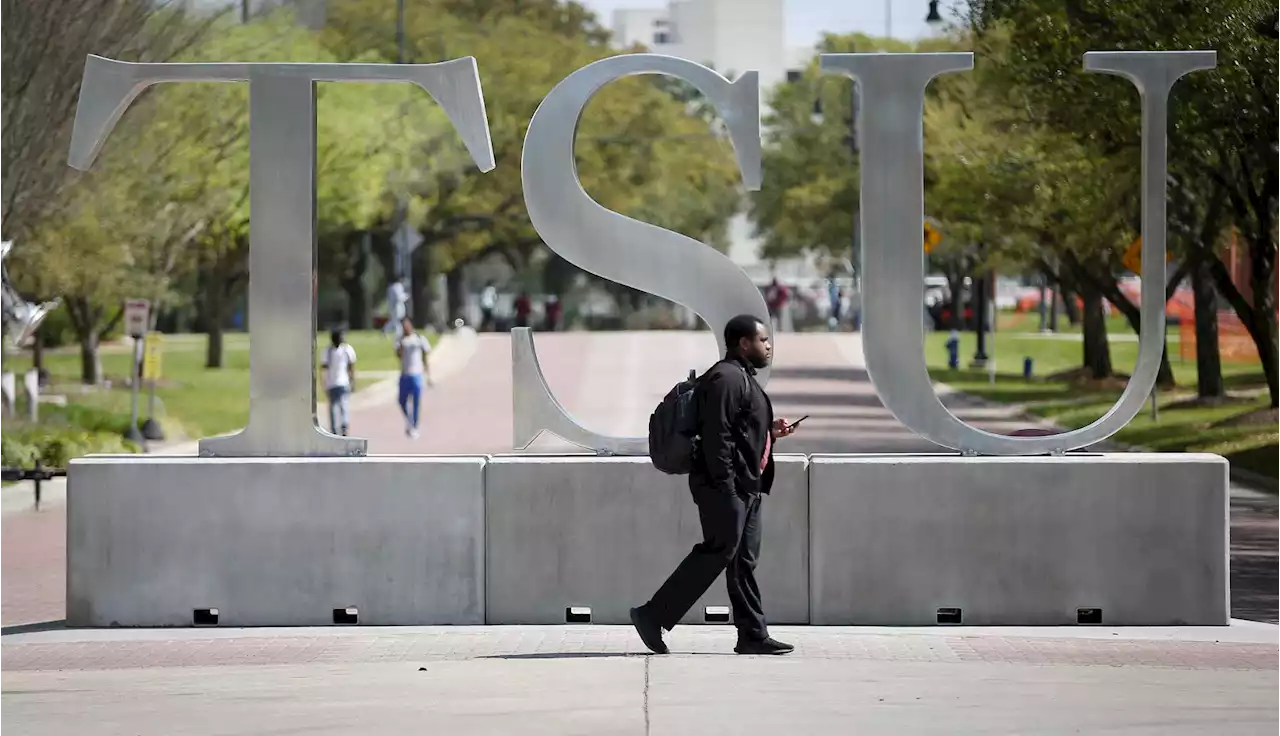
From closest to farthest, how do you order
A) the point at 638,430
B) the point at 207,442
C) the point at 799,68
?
the point at 207,442 → the point at 638,430 → the point at 799,68

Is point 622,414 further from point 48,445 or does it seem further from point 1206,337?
point 48,445

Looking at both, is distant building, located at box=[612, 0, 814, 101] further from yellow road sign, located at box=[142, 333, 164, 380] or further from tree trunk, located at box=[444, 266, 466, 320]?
yellow road sign, located at box=[142, 333, 164, 380]

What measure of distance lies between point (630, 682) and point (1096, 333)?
119 feet

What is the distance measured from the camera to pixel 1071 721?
30.0 feet

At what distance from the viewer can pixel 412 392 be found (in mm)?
30406

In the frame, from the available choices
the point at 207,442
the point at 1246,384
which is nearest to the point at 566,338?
the point at 1246,384

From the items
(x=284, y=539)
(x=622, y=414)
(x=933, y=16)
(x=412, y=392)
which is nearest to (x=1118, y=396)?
(x=933, y=16)

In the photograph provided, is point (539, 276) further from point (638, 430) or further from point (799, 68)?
point (638, 430)

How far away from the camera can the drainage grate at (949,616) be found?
1223cm

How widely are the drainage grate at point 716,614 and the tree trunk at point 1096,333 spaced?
32740 millimetres

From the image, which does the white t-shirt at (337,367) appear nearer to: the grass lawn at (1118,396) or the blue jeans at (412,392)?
the blue jeans at (412,392)

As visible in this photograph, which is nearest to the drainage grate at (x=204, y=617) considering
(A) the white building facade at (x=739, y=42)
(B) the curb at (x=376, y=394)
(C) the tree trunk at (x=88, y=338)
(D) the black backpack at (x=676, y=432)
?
(B) the curb at (x=376, y=394)

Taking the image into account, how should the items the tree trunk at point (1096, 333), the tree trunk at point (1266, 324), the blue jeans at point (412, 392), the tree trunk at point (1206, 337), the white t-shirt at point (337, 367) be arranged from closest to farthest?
1. the white t-shirt at point (337, 367)
2. the tree trunk at point (1266, 324)
3. the blue jeans at point (412, 392)
4. the tree trunk at point (1206, 337)
5. the tree trunk at point (1096, 333)

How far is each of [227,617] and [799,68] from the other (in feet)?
409
